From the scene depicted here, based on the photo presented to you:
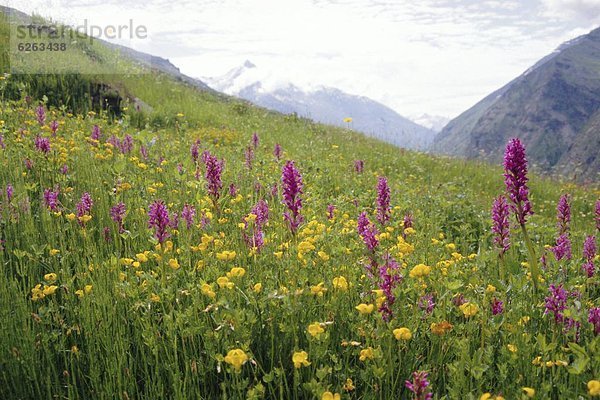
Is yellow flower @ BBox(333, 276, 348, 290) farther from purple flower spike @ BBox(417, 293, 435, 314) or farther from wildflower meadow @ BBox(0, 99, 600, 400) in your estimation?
purple flower spike @ BBox(417, 293, 435, 314)

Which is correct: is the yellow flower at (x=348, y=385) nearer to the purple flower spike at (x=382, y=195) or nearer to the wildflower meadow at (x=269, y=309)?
the wildflower meadow at (x=269, y=309)

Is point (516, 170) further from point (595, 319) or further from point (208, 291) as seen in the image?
point (208, 291)

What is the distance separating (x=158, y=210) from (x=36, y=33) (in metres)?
15.1

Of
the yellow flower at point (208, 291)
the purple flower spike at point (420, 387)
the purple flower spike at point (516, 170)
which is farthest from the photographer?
the purple flower spike at point (516, 170)

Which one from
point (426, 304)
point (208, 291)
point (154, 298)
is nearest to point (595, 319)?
point (426, 304)

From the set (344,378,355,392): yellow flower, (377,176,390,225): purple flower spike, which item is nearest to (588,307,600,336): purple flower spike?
(344,378,355,392): yellow flower

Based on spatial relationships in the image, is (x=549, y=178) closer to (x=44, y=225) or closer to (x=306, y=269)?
(x=306, y=269)

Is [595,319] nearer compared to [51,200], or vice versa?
[595,319]

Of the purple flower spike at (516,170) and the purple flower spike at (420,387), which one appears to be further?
the purple flower spike at (516,170)

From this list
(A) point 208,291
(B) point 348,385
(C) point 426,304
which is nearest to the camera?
(B) point 348,385

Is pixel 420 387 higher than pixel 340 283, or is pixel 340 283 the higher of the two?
pixel 340 283

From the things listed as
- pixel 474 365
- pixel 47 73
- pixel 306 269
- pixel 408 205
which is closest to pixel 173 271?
pixel 306 269

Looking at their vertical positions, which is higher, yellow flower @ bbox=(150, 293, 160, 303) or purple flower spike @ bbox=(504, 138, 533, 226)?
purple flower spike @ bbox=(504, 138, 533, 226)

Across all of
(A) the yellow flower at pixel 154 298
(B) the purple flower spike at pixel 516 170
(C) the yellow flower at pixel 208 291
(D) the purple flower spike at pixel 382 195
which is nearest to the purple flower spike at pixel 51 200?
(A) the yellow flower at pixel 154 298
